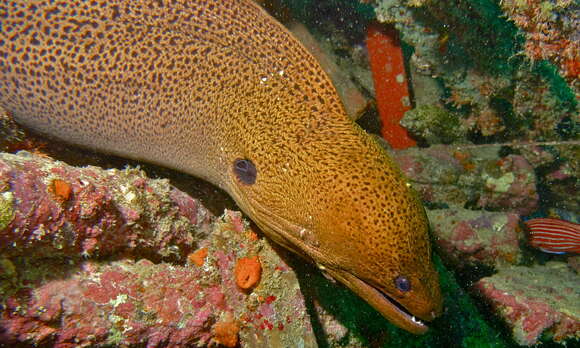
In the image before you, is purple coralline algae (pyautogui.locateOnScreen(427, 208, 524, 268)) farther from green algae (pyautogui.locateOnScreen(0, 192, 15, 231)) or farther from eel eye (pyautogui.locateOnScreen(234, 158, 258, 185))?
green algae (pyautogui.locateOnScreen(0, 192, 15, 231))

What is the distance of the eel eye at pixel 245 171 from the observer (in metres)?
2.34

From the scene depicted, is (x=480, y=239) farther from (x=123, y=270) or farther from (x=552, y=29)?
(x=123, y=270)

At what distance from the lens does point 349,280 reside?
6.74 feet

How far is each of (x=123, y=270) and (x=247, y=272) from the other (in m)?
0.74

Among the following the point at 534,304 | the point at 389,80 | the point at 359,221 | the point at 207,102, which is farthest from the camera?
the point at 389,80

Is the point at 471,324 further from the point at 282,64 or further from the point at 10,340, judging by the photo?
the point at 10,340

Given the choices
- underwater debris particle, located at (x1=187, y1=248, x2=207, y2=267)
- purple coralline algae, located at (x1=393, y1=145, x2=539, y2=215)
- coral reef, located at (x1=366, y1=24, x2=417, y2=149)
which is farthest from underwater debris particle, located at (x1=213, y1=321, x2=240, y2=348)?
coral reef, located at (x1=366, y1=24, x2=417, y2=149)

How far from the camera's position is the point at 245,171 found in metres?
2.37

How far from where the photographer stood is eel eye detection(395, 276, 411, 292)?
1.84 m

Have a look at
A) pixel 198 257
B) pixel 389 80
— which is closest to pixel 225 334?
pixel 198 257

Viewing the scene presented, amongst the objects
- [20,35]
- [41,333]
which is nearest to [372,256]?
[41,333]

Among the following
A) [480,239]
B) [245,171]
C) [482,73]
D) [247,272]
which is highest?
[482,73]

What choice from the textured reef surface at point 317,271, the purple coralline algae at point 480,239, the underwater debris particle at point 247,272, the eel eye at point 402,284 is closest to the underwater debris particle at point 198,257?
the textured reef surface at point 317,271

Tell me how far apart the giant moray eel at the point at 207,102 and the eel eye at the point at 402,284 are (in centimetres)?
9
